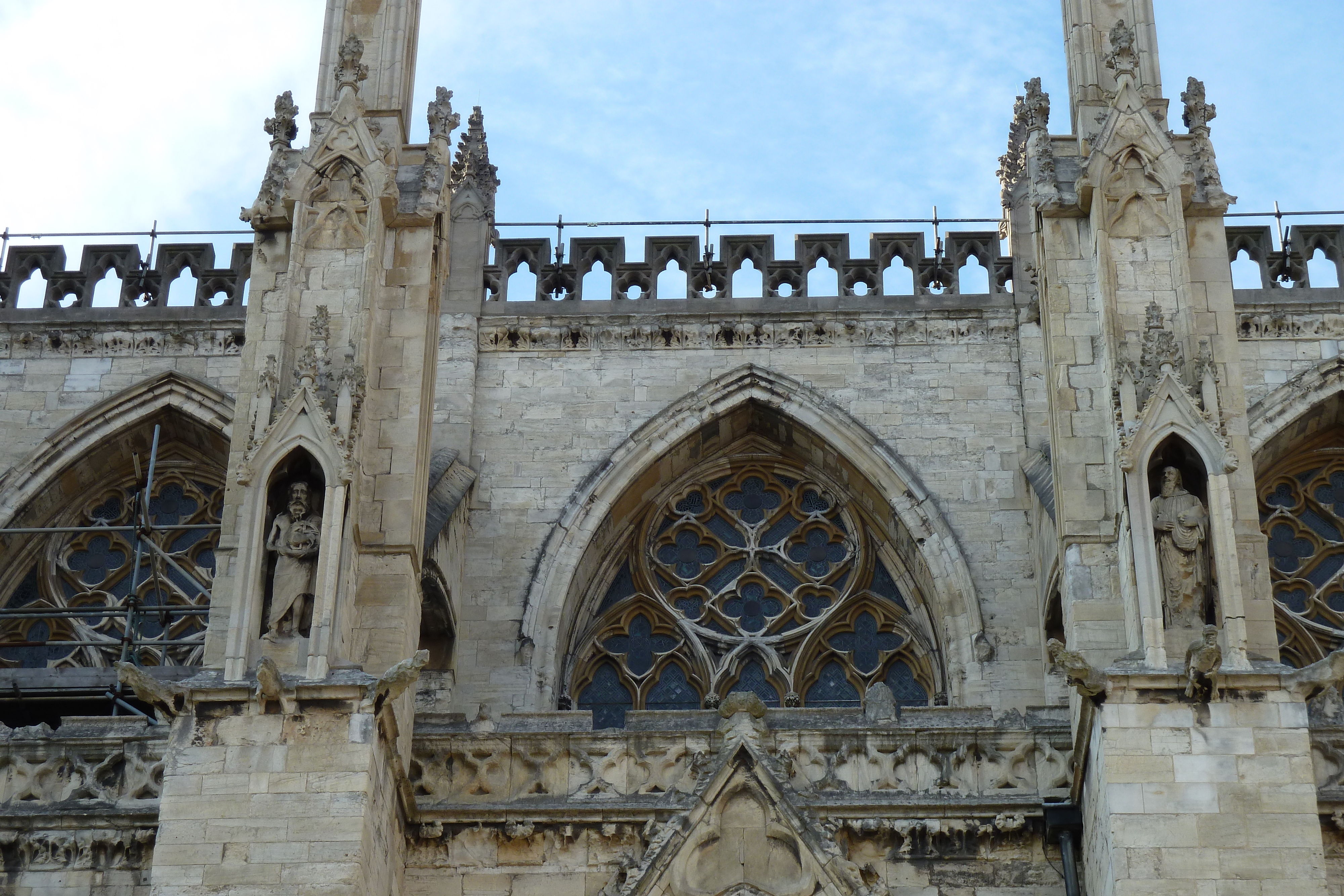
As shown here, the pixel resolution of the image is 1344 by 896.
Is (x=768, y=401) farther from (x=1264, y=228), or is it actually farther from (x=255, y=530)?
(x=255, y=530)

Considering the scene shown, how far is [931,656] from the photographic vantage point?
17.0 m

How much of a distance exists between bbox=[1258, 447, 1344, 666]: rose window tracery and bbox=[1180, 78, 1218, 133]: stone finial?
4.39m

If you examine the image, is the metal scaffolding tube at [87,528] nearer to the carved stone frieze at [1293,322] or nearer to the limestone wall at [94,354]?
the limestone wall at [94,354]

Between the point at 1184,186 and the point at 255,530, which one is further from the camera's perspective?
the point at 1184,186

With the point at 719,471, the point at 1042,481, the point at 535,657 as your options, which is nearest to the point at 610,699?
the point at 535,657

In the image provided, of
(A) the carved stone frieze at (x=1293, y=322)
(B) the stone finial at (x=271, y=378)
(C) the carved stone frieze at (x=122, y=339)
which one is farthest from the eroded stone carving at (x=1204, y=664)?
(C) the carved stone frieze at (x=122, y=339)

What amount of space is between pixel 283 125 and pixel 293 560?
10.9 feet

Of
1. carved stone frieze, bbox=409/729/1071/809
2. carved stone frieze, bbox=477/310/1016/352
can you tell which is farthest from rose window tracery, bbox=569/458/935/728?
carved stone frieze, bbox=409/729/1071/809

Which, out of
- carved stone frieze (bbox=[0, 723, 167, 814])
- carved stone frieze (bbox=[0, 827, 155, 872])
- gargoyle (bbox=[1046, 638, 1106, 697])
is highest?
gargoyle (bbox=[1046, 638, 1106, 697])

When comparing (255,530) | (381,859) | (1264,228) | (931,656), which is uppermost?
(1264,228)

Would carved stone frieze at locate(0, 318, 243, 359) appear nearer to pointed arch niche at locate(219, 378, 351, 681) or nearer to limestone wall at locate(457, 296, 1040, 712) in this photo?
limestone wall at locate(457, 296, 1040, 712)

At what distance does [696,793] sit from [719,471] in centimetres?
579

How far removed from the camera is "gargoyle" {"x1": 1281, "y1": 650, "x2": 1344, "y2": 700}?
38.0 ft

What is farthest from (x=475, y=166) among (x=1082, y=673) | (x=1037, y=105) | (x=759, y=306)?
(x=1082, y=673)
